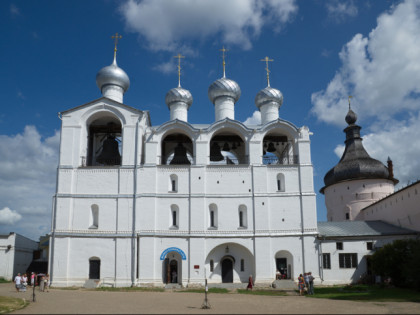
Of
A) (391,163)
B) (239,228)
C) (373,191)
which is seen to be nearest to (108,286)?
(239,228)

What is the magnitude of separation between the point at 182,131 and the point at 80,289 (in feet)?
39.3

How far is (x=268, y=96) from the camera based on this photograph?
32719 mm

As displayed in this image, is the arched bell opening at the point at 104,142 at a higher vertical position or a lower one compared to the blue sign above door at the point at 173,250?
higher

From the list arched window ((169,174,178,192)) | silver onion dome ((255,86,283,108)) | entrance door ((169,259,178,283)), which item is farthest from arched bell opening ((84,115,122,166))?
silver onion dome ((255,86,283,108))

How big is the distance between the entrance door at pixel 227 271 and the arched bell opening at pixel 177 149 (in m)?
7.25

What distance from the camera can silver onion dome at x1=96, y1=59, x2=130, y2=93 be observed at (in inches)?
1242

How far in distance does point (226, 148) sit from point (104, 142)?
29.9ft

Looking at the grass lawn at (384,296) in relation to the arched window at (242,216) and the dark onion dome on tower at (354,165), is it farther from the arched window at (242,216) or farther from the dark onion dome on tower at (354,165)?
the dark onion dome on tower at (354,165)

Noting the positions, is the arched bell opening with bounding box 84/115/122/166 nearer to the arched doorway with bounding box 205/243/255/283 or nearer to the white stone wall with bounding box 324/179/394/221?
the arched doorway with bounding box 205/243/255/283

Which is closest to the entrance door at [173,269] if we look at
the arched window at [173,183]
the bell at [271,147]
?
the arched window at [173,183]

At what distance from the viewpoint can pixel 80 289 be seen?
25.3m

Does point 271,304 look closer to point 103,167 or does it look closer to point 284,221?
point 284,221

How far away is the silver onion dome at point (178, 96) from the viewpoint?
110ft

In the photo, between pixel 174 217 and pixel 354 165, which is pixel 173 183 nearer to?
pixel 174 217
